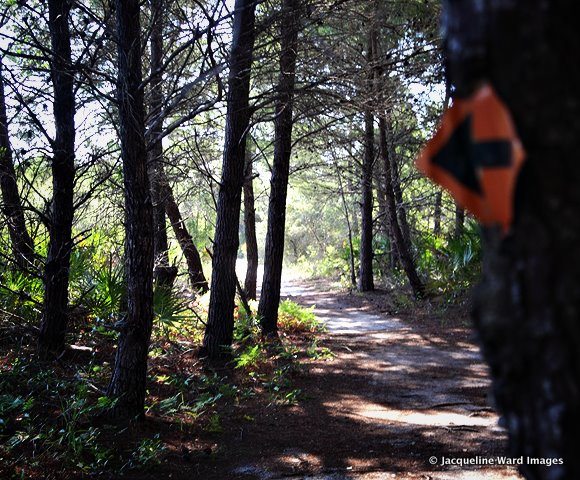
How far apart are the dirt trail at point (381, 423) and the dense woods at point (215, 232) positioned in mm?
485

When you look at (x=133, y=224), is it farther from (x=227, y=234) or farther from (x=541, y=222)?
(x=541, y=222)

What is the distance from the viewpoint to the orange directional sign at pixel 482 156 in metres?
0.94

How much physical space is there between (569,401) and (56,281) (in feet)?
22.9

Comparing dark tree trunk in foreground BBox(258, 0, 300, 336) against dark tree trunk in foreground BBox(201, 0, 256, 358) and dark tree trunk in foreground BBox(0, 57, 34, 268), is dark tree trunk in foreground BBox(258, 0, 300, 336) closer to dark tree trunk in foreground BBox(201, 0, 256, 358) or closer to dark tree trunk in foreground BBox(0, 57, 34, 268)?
dark tree trunk in foreground BBox(201, 0, 256, 358)

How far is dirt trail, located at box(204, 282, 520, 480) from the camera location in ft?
14.7

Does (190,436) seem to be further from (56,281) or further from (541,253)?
(541,253)

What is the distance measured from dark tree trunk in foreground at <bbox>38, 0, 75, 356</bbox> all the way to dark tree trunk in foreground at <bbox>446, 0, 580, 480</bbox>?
648 cm

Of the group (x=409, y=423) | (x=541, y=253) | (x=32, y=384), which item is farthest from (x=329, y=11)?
(x=541, y=253)

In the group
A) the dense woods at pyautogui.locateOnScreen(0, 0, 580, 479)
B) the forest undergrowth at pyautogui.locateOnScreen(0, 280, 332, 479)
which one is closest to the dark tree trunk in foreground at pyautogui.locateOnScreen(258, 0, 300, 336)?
the dense woods at pyautogui.locateOnScreen(0, 0, 580, 479)

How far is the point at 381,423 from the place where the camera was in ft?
18.6

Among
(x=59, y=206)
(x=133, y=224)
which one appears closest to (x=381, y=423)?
(x=133, y=224)

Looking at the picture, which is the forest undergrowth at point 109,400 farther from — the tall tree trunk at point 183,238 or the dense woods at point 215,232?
the tall tree trunk at point 183,238

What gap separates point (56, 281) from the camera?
6852 mm

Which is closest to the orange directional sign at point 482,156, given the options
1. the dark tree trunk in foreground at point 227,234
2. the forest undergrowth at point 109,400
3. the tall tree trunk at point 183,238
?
the forest undergrowth at point 109,400
